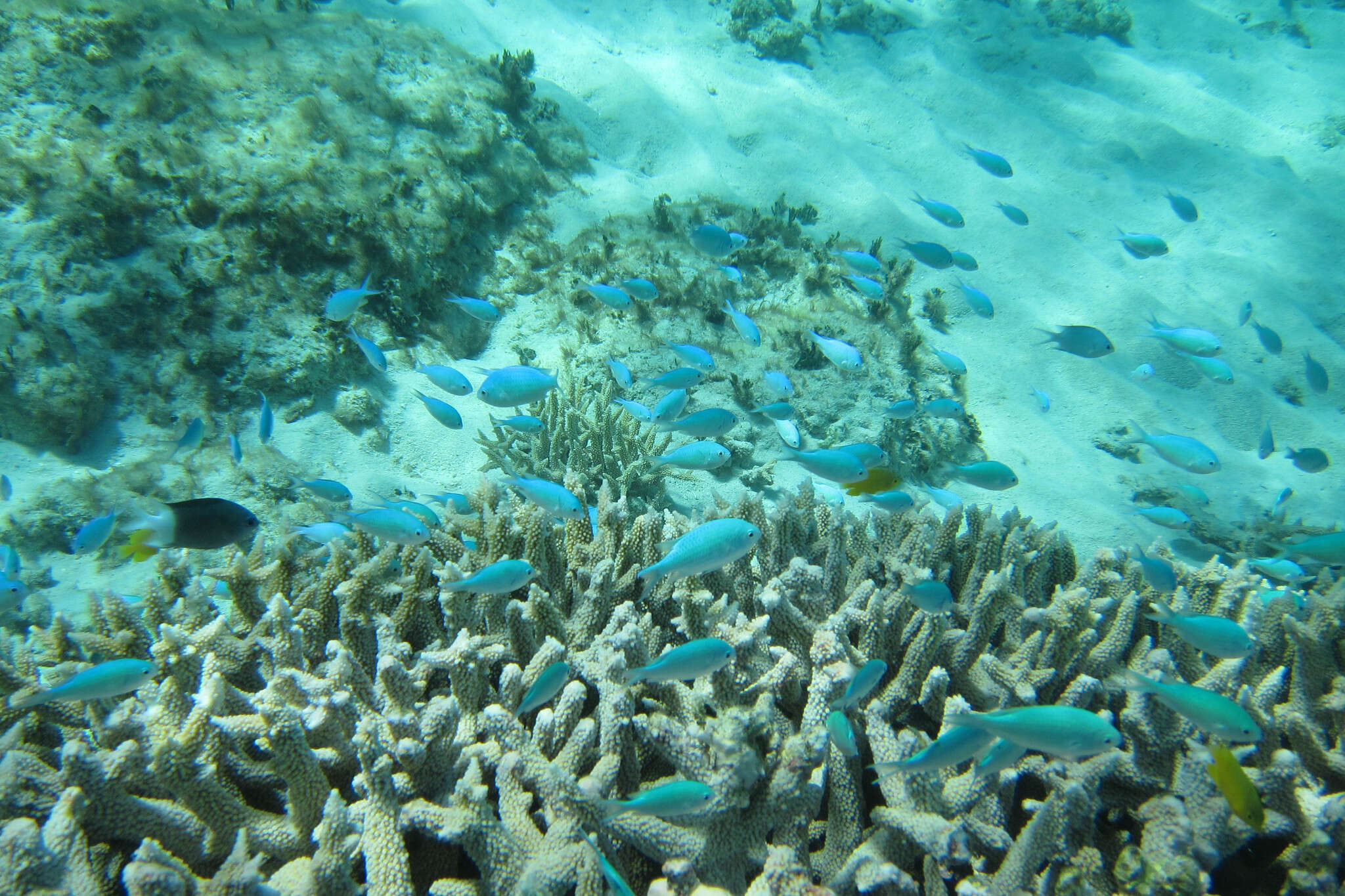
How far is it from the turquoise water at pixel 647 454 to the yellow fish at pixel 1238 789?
1 centimetres

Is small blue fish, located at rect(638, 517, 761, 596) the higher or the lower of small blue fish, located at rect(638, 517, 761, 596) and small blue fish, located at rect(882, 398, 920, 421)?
the higher

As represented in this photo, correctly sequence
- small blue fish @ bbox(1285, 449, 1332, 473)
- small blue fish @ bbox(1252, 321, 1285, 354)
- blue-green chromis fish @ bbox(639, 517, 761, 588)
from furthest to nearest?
1. small blue fish @ bbox(1252, 321, 1285, 354)
2. small blue fish @ bbox(1285, 449, 1332, 473)
3. blue-green chromis fish @ bbox(639, 517, 761, 588)

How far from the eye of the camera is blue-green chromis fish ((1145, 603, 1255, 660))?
2.53 m

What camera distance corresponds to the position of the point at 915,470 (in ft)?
19.5

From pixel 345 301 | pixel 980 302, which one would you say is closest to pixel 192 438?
pixel 345 301

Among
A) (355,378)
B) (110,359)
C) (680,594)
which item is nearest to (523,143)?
(355,378)

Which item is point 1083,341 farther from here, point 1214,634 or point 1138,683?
point 1138,683

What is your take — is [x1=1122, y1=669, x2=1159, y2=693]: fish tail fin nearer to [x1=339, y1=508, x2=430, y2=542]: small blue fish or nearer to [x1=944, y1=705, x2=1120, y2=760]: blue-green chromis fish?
[x1=944, y1=705, x2=1120, y2=760]: blue-green chromis fish

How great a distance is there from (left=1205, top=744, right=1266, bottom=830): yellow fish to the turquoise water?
1 cm

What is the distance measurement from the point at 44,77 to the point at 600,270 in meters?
6.18

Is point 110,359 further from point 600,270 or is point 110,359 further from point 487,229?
point 600,270

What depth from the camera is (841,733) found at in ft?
6.50

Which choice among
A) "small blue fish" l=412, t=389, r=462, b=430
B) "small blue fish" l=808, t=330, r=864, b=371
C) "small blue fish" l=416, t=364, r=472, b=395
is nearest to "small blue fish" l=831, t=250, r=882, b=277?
"small blue fish" l=808, t=330, r=864, b=371

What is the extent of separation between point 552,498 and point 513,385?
4.21 feet
